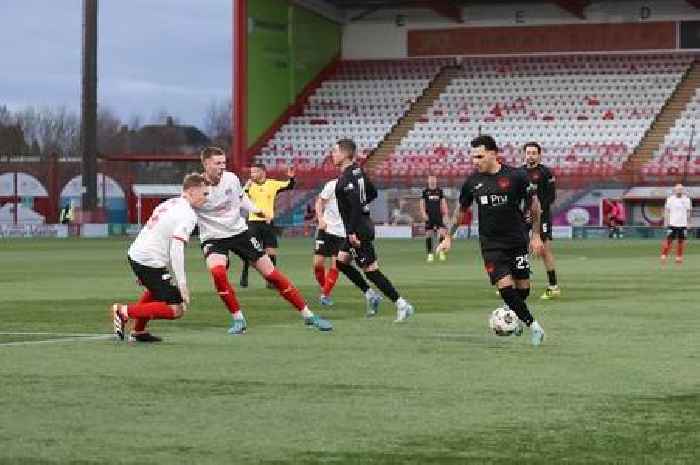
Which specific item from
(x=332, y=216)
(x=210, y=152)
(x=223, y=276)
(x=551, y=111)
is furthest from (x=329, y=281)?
(x=551, y=111)

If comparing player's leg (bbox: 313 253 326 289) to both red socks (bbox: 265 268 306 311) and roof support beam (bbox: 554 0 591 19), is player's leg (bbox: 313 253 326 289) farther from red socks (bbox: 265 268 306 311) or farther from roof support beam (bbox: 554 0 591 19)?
roof support beam (bbox: 554 0 591 19)

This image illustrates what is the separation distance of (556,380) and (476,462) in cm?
383

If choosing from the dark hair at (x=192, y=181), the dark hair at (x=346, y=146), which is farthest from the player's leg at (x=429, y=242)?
the dark hair at (x=192, y=181)

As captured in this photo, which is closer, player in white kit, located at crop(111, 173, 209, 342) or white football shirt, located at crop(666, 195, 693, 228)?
player in white kit, located at crop(111, 173, 209, 342)

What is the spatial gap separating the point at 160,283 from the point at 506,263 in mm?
3229

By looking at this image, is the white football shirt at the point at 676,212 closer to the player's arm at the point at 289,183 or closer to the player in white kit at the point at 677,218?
the player in white kit at the point at 677,218

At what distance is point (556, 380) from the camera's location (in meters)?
12.2

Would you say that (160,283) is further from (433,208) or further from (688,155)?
(688,155)

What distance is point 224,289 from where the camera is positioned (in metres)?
16.8

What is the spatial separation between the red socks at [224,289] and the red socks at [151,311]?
1.58 metres

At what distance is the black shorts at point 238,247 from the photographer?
673 inches

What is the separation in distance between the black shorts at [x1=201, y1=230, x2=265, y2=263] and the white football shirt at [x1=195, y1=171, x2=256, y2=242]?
5 centimetres

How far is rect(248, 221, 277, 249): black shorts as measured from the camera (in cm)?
2772

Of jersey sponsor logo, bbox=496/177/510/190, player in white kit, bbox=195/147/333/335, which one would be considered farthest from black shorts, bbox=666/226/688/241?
jersey sponsor logo, bbox=496/177/510/190
